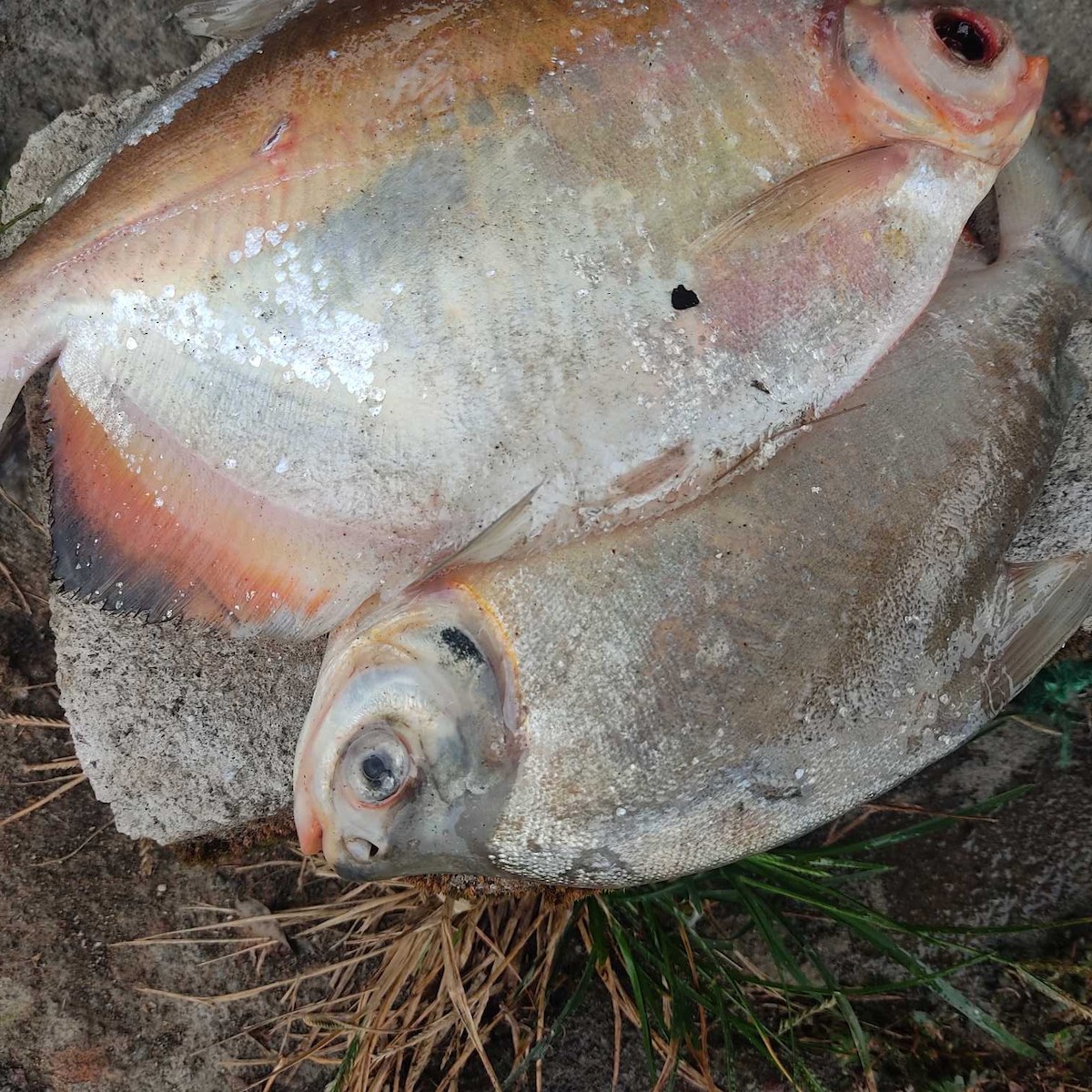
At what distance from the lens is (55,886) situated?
2316 millimetres

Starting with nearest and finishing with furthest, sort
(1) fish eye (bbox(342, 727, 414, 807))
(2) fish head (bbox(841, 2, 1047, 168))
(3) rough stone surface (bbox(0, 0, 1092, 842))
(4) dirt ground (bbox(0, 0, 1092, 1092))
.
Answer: (1) fish eye (bbox(342, 727, 414, 807))
(2) fish head (bbox(841, 2, 1047, 168))
(3) rough stone surface (bbox(0, 0, 1092, 842))
(4) dirt ground (bbox(0, 0, 1092, 1092))

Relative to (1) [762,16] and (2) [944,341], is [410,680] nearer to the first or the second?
(2) [944,341]

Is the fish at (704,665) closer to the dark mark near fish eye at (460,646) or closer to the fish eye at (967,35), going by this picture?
the dark mark near fish eye at (460,646)

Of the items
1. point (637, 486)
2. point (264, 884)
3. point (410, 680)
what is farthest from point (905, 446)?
point (264, 884)

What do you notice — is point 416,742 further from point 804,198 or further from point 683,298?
point 804,198

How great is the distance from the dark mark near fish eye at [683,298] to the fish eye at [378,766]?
2.64 ft

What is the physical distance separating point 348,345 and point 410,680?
528 mm

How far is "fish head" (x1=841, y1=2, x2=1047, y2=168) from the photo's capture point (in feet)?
4.62

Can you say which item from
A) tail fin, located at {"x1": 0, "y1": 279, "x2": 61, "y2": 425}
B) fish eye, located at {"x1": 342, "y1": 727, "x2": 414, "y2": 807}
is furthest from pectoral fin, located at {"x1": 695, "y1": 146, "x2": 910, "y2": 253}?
tail fin, located at {"x1": 0, "y1": 279, "x2": 61, "y2": 425}

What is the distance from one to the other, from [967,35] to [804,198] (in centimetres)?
45

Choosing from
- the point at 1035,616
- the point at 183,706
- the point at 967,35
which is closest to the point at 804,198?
the point at 967,35

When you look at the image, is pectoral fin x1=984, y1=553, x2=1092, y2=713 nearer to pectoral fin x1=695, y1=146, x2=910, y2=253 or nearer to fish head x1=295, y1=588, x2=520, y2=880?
pectoral fin x1=695, y1=146, x2=910, y2=253

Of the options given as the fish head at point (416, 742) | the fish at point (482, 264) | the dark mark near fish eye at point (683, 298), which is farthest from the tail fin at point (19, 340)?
the dark mark near fish eye at point (683, 298)

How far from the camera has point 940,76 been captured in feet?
4.66
